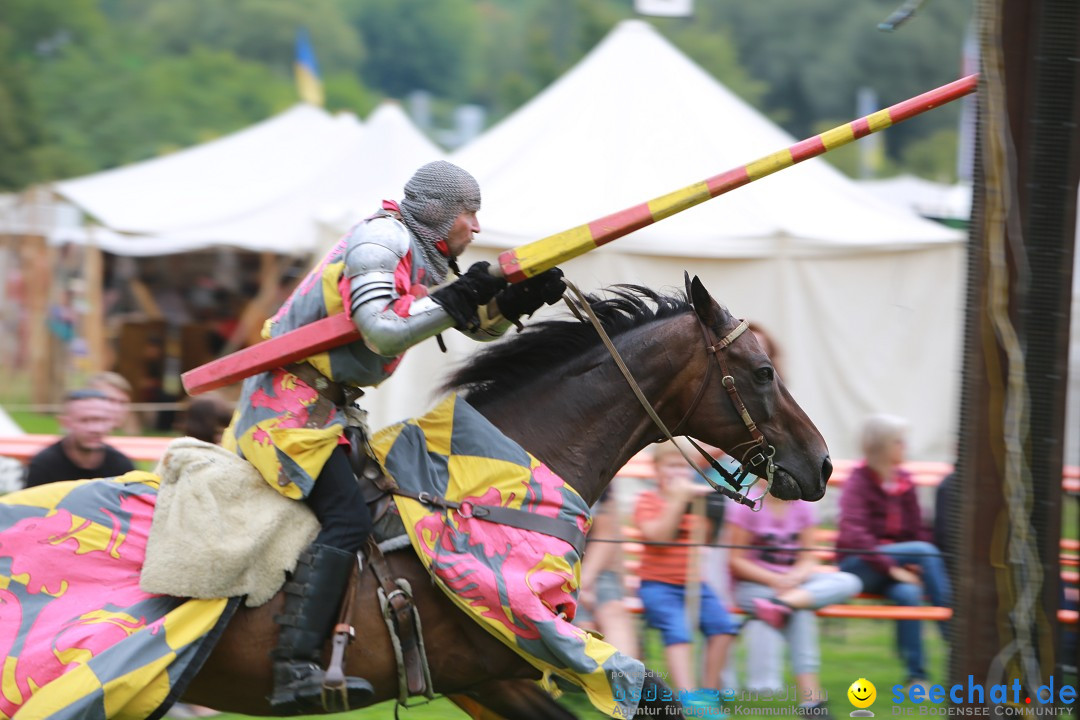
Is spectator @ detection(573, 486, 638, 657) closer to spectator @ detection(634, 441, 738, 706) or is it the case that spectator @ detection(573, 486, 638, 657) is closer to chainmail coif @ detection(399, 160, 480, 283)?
spectator @ detection(634, 441, 738, 706)

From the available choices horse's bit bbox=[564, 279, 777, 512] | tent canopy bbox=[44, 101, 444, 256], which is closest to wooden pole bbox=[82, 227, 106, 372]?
tent canopy bbox=[44, 101, 444, 256]

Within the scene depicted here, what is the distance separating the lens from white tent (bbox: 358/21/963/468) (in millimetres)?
10695

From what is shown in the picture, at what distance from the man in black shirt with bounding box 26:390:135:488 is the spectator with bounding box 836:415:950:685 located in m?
3.55

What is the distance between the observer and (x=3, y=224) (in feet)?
62.2

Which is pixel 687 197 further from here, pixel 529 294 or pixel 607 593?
pixel 607 593

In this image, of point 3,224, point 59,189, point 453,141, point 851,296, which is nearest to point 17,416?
point 59,189

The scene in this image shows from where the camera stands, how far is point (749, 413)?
4.12 meters

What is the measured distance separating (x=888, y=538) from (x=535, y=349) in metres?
3.13

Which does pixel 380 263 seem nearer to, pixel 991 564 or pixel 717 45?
pixel 991 564

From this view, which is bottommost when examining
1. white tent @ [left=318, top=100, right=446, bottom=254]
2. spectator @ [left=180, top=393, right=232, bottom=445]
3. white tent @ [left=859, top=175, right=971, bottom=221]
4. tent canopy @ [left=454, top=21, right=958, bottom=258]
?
spectator @ [left=180, top=393, right=232, bottom=445]

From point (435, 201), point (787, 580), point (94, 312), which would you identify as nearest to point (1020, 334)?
point (435, 201)

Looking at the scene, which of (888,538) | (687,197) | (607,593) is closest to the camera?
(687,197)

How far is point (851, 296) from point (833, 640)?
4634mm

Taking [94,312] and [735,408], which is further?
[94,312]
